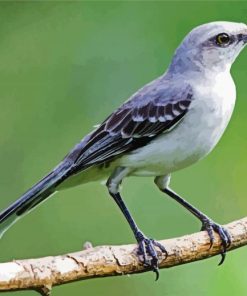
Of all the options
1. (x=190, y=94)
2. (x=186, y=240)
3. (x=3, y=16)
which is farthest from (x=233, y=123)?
(x=3, y=16)

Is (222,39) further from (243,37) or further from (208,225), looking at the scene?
(208,225)

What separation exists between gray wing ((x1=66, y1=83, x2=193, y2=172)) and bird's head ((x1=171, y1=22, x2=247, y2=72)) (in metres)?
0.12

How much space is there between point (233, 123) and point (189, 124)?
1.04m

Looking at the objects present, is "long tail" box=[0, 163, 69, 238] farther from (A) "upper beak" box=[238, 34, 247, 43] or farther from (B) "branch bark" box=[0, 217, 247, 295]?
(A) "upper beak" box=[238, 34, 247, 43]

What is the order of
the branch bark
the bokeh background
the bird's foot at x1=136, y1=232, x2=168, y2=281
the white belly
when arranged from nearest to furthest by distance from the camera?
the branch bark → the bird's foot at x1=136, y1=232, x2=168, y2=281 → the white belly → the bokeh background

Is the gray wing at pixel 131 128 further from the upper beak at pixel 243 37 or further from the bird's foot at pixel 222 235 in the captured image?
the bird's foot at pixel 222 235

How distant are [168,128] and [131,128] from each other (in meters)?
0.17

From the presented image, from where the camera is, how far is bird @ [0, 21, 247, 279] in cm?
388

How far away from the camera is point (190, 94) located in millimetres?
3934

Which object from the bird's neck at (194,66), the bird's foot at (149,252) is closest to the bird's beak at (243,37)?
the bird's neck at (194,66)

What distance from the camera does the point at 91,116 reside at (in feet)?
18.3

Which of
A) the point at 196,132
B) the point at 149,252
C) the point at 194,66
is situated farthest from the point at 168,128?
the point at 149,252

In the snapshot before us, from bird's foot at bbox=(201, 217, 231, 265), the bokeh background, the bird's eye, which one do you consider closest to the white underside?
the bird's eye

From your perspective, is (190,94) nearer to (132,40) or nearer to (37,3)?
(132,40)
